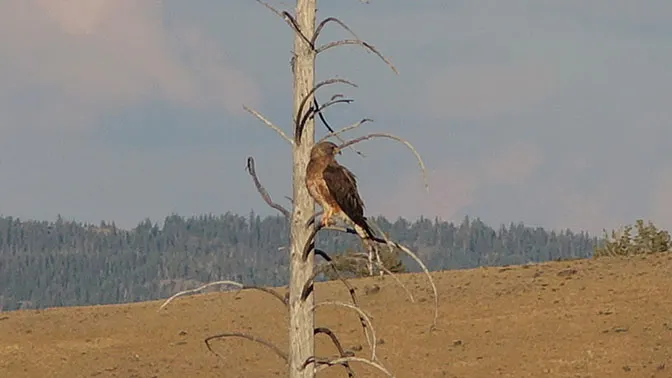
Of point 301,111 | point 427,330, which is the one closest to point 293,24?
point 301,111

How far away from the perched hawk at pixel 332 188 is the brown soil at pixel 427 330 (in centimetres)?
2007

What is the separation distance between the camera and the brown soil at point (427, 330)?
31.4 metres

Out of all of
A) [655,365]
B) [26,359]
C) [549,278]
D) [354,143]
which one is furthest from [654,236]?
[354,143]

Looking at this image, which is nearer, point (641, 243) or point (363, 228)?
point (363, 228)

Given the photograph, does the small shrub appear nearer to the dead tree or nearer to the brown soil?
the brown soil

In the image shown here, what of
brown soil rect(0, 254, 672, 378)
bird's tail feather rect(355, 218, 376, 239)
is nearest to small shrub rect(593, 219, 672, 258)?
brown soil rect(0, 254, 672, 378)

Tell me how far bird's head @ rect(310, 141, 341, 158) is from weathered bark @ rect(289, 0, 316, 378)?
101mm

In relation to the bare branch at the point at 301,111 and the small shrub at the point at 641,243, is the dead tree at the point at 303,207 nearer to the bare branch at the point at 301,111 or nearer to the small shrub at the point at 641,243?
the bare branch at the point at 301,111

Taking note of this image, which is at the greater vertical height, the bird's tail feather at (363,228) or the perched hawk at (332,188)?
the perched hawk at (332,188)

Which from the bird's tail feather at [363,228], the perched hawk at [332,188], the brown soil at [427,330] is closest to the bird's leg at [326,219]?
the perched hawk at [332,188]

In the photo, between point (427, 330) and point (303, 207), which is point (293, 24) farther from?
point (427, 330)

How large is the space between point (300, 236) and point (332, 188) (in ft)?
1.43

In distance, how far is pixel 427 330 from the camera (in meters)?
34.9

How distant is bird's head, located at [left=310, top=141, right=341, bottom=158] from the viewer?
9766 millimetres
